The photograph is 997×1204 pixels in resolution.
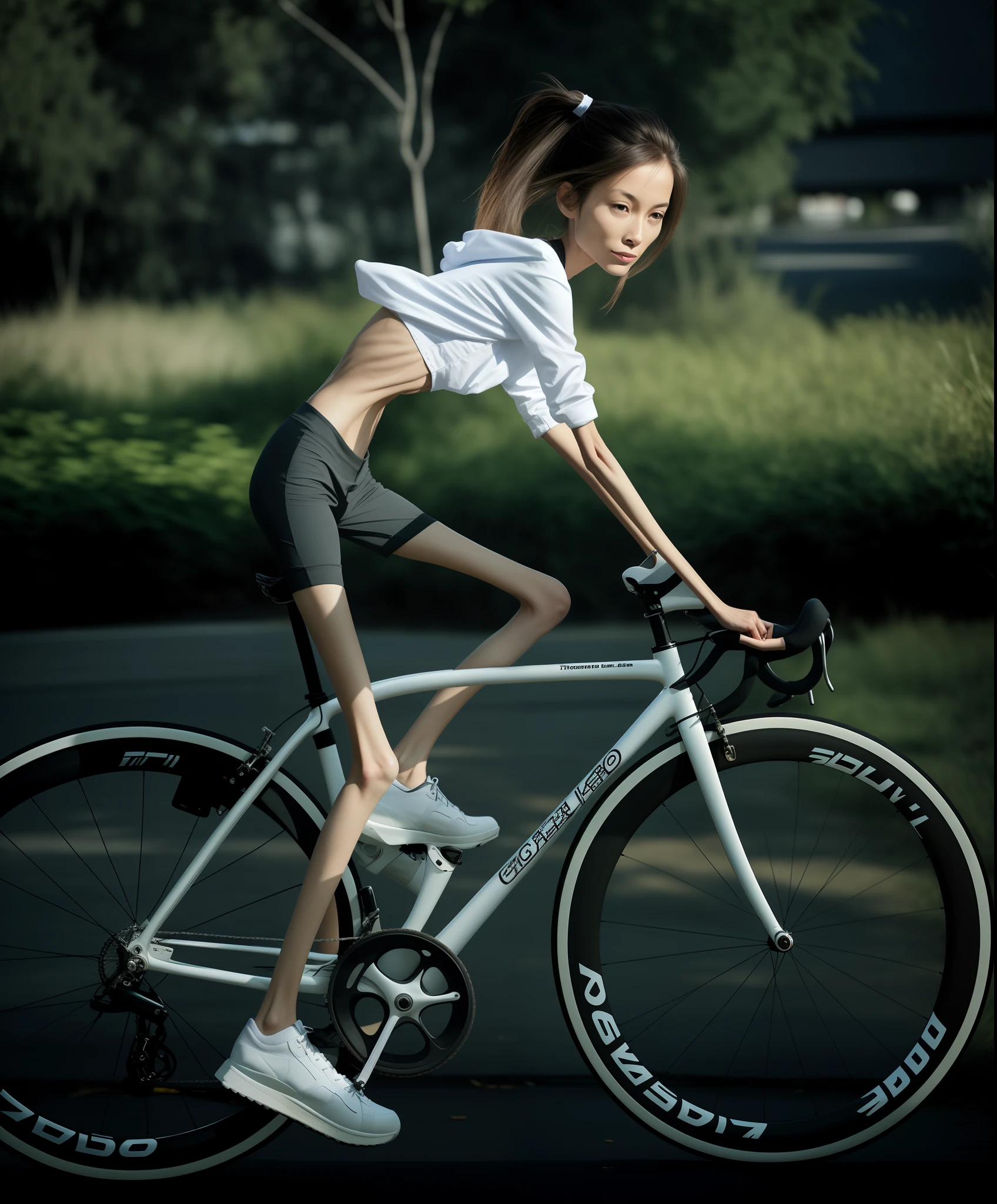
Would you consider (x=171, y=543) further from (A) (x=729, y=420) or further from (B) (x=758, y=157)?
(B) (x=758, y=157)

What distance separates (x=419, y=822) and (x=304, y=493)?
692mm

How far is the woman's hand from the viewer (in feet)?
8.23

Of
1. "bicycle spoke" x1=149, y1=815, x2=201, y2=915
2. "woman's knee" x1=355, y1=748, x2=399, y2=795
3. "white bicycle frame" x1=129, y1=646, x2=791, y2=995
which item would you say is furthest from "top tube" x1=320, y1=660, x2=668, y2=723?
"bicycle spoke" x1=149, y1=815, x2=201, y2=915

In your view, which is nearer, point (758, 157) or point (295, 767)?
point (295, 767)

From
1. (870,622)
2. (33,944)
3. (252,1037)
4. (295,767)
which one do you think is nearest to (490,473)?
(870,622)

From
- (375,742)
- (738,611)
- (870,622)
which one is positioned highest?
(738,611)

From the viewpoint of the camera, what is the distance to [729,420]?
23.2 feet

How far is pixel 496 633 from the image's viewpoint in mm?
2678

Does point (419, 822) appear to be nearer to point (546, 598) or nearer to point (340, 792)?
point (340, 792)

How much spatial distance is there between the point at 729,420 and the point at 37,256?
390 cm

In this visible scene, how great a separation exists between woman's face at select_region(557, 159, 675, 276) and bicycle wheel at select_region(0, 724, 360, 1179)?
1.23m

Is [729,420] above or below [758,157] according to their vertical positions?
below

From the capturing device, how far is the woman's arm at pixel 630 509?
2.49 meters

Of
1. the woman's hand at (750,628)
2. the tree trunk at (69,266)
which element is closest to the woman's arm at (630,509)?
the woman's hand at (750,628)
